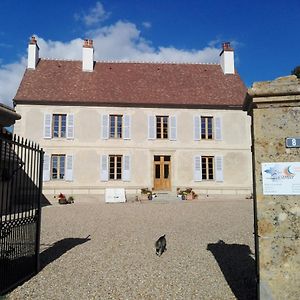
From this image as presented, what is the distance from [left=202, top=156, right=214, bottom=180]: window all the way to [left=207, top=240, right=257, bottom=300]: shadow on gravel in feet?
40.1

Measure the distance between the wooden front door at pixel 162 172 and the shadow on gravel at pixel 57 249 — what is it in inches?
451

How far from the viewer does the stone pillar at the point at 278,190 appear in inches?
139

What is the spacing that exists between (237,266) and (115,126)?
14726 millimetres

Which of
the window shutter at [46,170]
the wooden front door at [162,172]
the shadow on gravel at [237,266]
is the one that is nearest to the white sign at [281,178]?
the shadow on gravel at [237,266]

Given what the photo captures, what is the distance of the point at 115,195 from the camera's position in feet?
59.8

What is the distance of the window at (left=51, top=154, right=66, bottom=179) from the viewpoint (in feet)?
61.5

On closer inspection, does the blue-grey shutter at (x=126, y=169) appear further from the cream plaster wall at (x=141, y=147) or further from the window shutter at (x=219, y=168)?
the window shutter at (x=219, y=168)

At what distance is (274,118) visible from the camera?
3.70m

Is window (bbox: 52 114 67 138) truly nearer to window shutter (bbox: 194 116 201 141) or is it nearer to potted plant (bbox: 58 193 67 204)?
potted plant (bbox: 58 193 67 204)

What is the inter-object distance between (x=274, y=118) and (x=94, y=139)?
16035 millimetres

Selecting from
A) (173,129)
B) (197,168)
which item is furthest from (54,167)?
(197,168)

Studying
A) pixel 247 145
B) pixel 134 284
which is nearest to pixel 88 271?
pixel 134 284

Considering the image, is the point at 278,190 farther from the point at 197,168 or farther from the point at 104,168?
the point at 197,168

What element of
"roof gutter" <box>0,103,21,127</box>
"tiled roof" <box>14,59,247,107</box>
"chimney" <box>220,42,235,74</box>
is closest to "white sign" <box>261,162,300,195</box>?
"roof gutter" <box>0,103,21,127</box>
